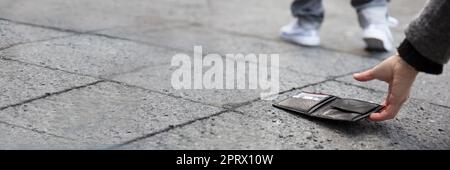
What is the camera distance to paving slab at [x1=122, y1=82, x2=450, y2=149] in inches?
64.8

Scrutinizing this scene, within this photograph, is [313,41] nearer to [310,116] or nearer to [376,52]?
[376,52]

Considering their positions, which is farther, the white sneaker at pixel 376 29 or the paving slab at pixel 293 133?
the white sneaker at pixel 376 29

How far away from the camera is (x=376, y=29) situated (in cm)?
313

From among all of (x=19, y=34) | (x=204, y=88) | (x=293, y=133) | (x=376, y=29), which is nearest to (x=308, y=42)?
(x=376, y=29)

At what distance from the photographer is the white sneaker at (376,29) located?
3094mm

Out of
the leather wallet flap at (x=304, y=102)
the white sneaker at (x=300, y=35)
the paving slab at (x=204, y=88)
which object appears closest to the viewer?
the leather wallet flap at (x=304, y=102)

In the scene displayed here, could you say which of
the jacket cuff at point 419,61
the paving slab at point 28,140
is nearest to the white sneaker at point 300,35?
the jacket cuff at point 419,61

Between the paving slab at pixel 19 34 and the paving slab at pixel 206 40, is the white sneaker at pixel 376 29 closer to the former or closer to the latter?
the paving slab at pixel 206 40

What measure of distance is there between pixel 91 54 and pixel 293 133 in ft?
3.45

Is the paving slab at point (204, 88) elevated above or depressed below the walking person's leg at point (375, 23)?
below

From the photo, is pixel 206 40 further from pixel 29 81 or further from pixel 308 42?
pixel 29 81

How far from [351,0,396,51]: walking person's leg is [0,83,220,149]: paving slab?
1.42m

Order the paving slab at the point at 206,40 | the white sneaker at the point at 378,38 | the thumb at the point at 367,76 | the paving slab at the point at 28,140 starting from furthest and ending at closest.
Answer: the white sneaker at the point at 378,38 → the paving slab at the point at 206,40 → the thumb at the point at 367,76 → the paving slab at the point at 28,140
